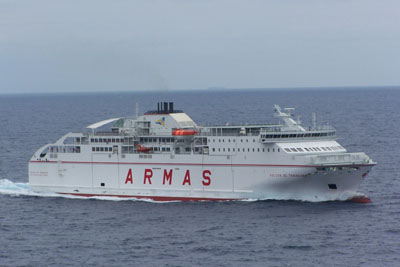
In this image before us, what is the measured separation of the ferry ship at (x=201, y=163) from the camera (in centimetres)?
4616

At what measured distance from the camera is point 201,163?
4838cm

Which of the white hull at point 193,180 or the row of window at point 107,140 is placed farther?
the row of window at point 107,140

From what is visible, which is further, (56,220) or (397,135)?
(397,135)

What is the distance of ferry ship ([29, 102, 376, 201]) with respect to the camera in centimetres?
4616

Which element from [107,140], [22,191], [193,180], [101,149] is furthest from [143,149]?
[22,191]

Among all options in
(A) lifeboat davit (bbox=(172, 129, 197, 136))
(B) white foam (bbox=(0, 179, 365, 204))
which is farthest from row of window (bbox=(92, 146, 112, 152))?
(A) lifeboat davit (bbox=(172, 129, 197, 136))

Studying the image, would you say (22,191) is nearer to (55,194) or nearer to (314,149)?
(55,194)

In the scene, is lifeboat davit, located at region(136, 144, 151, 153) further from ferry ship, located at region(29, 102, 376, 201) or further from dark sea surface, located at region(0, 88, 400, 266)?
dark sea surface, located at region(0, 88, 400, 266)

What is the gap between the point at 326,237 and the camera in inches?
1512

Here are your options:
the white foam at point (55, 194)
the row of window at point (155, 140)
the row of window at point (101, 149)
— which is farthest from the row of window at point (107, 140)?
the white foam at point (55, 194)

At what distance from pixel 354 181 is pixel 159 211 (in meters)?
13.2

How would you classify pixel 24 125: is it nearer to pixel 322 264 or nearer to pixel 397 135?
pixel 397 135

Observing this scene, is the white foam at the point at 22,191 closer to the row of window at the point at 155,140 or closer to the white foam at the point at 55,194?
the white foam at the point at 55,194

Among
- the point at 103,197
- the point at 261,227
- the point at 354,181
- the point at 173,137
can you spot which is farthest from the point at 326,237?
the point at 103,197
